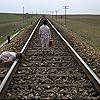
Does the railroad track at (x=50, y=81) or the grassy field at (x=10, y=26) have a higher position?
the railroad track at (x=50, y=81)

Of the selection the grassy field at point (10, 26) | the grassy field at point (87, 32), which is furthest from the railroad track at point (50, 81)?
the grassy field at point (10, 26)

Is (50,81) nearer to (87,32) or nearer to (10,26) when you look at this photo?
(87,32)

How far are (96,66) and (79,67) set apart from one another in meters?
0.79

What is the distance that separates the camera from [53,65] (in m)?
9.00

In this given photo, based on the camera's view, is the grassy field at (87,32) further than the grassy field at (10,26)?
No

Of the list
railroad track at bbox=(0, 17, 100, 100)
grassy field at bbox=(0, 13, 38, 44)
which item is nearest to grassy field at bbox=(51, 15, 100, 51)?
grassy field at bbox=(0, 13, 38, 44)

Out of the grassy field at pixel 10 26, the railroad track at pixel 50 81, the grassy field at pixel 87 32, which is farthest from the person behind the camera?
the grassy field at pixel 10 26

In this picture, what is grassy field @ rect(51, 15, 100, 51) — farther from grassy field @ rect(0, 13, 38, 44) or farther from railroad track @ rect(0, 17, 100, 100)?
railroad track @ rect(0, 17, 100, 100)

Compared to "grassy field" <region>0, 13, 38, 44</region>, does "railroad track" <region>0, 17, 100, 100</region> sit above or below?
above

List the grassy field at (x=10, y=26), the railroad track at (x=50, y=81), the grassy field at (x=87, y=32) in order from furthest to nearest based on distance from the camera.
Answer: the grassy field at (x=10, y=26) < the grassy field at (x=87, y=32) < the railroad track at (x=50, y=81)

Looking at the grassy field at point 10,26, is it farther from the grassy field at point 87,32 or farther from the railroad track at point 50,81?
the railroad track at point 50,81

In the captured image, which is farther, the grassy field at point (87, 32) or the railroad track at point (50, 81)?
the grassy field at point (87, 32)

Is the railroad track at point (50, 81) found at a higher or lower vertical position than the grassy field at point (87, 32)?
higher

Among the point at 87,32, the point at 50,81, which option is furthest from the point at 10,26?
the point at 50,81
